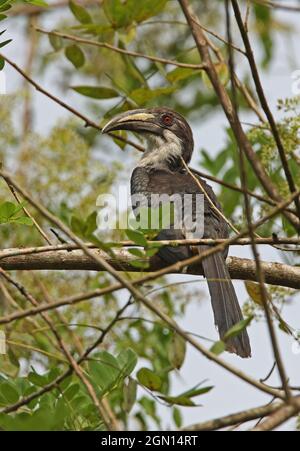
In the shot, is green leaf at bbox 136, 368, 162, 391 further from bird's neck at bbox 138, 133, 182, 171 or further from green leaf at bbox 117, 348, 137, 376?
bird's neck at bbox 138, 133, 182, 171

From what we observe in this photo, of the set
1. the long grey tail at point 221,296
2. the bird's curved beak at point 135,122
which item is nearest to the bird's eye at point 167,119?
the bird's curved beak at point 135,122

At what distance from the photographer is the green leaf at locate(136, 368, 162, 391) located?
3145 millimetres

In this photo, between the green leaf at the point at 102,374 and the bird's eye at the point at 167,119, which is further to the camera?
the bird's eye at the point at 167,119

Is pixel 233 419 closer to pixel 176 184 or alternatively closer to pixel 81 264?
pixel 81 264

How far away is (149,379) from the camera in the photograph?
3.17 m

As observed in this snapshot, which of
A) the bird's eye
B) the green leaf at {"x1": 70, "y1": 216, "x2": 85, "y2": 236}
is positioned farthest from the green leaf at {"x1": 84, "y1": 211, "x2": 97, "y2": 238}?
the bird's eye

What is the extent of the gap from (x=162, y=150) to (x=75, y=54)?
141 centimetres

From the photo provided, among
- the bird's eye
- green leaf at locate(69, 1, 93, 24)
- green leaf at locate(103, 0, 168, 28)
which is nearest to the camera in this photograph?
green leaf at locate(103, 0, 168, 28)

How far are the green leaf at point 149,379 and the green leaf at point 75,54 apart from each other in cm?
225

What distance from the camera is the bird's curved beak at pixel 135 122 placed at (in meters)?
5.30

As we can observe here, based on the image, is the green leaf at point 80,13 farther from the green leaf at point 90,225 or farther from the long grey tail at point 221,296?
the green leaf at point 90,225
